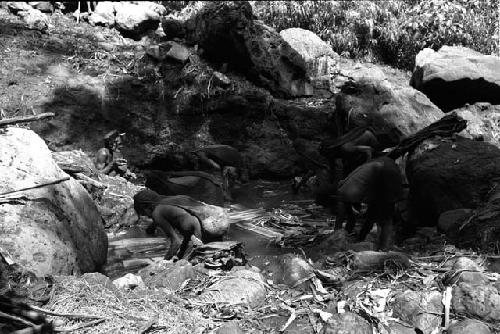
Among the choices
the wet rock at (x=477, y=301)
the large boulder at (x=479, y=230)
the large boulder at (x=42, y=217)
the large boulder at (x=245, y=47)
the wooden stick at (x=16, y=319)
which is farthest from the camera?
the large boulder at (x=245, y=47)

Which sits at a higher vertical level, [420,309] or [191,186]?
[191,186]

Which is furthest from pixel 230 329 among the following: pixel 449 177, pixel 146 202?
pixel 449 177

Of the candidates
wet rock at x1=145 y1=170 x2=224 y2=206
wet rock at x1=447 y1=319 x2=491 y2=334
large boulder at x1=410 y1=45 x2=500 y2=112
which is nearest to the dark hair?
wet rock at x1=145 y1=170 x2=224 y2=206

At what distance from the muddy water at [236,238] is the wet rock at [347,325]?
176 cm

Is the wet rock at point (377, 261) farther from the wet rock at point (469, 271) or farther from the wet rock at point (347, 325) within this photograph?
the wet rock at point (347, 325)

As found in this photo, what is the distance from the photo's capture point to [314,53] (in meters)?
14.1

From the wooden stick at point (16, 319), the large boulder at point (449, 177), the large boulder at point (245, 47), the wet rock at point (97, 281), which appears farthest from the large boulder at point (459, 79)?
the wooden stick at point (16, 319)

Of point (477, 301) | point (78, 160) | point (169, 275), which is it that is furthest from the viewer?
point (78, 160)

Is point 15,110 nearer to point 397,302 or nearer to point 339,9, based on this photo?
point 397,302

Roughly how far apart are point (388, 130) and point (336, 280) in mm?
6220

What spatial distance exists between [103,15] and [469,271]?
454 inches

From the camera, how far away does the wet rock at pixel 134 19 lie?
1341 cm

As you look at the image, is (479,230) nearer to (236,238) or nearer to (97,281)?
(236,238)

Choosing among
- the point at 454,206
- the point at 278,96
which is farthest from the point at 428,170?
the point at 278,96
